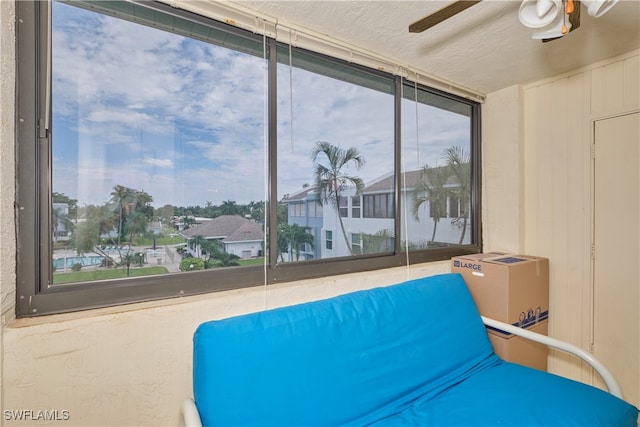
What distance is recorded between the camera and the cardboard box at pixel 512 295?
1.92 metres

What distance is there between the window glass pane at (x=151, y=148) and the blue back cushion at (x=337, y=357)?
0.47m

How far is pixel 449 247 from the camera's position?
2.48 m

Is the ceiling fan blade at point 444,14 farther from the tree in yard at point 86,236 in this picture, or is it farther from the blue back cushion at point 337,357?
the tree in yard at point 86,236

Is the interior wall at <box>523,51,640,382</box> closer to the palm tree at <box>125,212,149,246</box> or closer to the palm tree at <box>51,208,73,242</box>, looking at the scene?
the palm tree at <box>125,212,149,246</box>

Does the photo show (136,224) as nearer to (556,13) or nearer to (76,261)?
(76,261)

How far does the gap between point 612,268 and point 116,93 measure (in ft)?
9.84

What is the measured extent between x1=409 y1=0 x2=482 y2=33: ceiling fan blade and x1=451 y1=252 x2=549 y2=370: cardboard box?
1481 millimetres

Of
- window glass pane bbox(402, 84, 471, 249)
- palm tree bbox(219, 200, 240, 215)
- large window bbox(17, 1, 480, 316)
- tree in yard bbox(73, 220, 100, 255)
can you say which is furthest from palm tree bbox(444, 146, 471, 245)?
tree in yard bbox(73, 220, 100, 255)

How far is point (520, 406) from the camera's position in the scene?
131 cm

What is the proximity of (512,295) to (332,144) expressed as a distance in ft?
4.82

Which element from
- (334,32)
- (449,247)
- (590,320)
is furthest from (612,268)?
(334,32)

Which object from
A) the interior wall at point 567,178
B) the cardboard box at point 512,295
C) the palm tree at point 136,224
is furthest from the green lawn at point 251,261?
the interior wall at point 567,178

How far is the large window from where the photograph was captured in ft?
3.87

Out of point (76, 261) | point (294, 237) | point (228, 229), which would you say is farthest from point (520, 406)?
point (76, 261)
